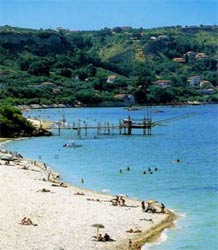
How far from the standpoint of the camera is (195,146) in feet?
237

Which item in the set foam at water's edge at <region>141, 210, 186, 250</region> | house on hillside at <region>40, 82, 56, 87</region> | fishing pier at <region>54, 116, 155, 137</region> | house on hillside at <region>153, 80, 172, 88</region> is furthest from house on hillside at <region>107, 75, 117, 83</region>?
foam at water's edge at <region>141, 210, 186, 250</region>

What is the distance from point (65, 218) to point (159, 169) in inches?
914

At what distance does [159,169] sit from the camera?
50.0 m

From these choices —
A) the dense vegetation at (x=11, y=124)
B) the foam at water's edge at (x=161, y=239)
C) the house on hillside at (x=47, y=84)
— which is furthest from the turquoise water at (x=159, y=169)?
the house on hillside at (x=47, y=84)

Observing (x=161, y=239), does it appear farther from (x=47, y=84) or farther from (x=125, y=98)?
(x=125, y=98)

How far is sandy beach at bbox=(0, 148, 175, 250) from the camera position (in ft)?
76.1

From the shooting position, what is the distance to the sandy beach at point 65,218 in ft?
76.1

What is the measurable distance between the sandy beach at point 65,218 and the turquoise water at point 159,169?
4.52ft

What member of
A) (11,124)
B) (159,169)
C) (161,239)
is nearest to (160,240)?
(161,239)

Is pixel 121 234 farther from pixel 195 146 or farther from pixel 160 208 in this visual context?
pixel 195 146

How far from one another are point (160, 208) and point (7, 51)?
170741 millimetres

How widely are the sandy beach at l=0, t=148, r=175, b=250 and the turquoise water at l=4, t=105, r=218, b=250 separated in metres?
1.38

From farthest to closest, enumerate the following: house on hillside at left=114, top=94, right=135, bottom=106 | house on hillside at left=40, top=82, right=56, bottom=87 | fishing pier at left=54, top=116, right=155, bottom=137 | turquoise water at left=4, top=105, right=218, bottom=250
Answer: house on hillside at left=114, top=94, right=135, bottom=106 < house on hillside at left=40, top=82, right=56, bottom=87 < fishing pier at left=54, top=116, right=155, bottom=137 < turquoise water at left=4, top=105, right=218, bottom=250

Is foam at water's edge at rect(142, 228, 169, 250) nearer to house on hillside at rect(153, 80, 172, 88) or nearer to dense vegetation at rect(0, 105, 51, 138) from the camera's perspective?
dense vegetation at rect(0, 105, 51, 138)
